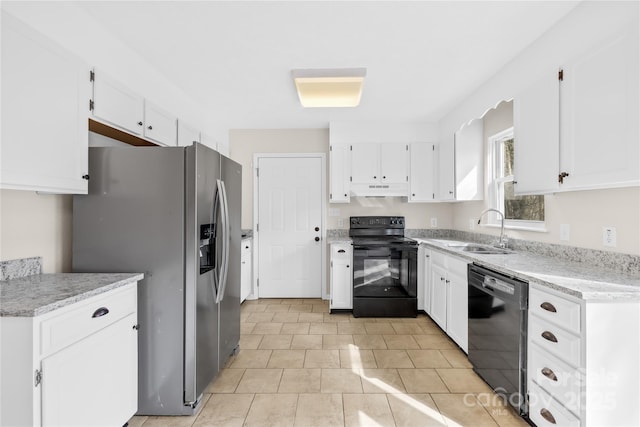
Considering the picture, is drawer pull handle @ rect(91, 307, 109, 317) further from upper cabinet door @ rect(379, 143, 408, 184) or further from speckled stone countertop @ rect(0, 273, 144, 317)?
upper cabinet door @ rect(379, 143, 408, 184)

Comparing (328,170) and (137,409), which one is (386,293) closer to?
(328,170)

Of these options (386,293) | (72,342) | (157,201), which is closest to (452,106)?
(386,293)

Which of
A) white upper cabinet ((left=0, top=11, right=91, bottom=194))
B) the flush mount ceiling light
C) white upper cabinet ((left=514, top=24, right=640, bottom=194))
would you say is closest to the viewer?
white upper cabinet ((left=0, top=11, right=91, bottom=194))

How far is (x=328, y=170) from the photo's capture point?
163 inches

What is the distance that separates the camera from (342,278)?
357 cm

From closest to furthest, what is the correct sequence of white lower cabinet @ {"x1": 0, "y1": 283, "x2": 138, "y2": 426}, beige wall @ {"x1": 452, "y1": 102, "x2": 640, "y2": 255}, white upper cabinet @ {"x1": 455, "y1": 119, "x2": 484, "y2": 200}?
white lower cabinet @ {"x1": 0, "y1": 283, "x2": 138, "y2": 426} → beige wall @ {"x1": 452, "y1": 102, "x2": 640, "y2": 255} → white upper cabinet @ {"x1": 455, "y1": 119, "x2": 484, "y2": 200}

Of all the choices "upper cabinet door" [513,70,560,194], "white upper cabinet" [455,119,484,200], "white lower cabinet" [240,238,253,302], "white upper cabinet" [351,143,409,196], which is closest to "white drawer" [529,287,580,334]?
"upper cabinet door" [513,70,560,194]

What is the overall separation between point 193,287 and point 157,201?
1.82 feet

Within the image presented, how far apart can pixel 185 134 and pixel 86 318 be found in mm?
1927

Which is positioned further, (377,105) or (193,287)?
(377,105)

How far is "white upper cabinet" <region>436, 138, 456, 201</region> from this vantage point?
3.37 m

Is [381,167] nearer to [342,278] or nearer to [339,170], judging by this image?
[339,170]

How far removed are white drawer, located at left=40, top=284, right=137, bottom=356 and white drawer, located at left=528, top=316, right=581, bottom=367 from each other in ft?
7.26

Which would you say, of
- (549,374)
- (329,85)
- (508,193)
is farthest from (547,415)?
(329,85)
